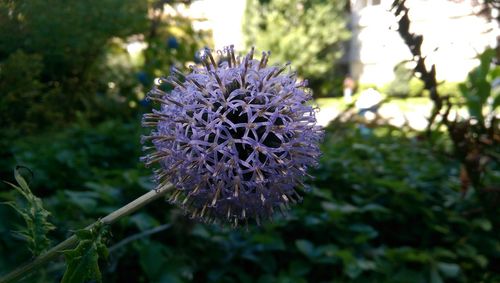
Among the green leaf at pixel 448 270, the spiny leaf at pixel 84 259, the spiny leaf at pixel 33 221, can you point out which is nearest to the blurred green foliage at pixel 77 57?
the spiny leaf at pixel 33 221

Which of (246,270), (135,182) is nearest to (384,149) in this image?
(246,270)

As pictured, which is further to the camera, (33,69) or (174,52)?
(174,52)

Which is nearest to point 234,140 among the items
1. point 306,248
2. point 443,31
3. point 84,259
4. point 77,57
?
point 84,259

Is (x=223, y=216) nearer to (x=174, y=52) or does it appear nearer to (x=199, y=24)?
(x=174, y=52)

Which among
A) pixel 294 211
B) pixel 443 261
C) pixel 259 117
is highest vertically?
pixel 259 117

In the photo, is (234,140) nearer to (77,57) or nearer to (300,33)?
(77,57)

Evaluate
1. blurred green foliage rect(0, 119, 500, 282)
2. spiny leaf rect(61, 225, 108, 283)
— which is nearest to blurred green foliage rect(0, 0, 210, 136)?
blurred green foliage rect(0, 119, 500, 282)
